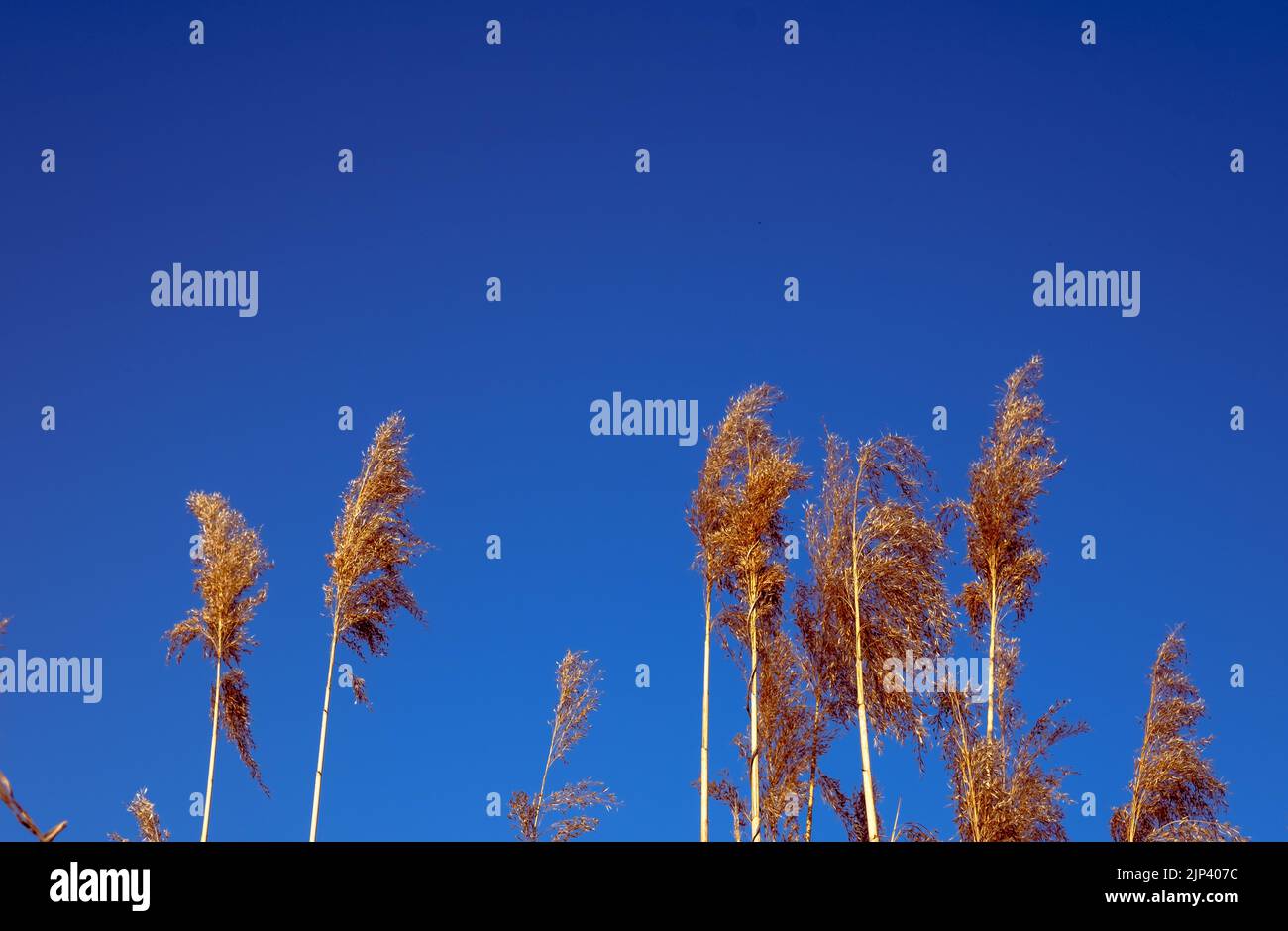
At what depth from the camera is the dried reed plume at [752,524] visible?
17.6m

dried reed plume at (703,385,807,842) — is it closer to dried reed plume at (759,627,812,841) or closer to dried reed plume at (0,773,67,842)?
dried reed plume at (759,627,812,841)

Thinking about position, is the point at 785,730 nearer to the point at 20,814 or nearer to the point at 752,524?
the point at 752,524

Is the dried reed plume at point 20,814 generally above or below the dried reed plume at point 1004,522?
below

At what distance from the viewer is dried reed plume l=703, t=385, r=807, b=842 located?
17.6 m

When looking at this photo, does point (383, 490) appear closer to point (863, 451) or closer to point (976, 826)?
point (863, 451)

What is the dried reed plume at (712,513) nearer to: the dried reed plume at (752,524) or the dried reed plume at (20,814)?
the dried reed plume at (752,524)

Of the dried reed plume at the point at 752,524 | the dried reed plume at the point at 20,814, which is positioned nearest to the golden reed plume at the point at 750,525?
the dried reed plume at the point at 752,524

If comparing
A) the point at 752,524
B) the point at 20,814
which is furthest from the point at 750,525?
the point at 20,814

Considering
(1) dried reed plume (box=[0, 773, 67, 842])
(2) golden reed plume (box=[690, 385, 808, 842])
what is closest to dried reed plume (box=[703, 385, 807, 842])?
(2) golden reed plume (box=[690, 385, 808, 842])
